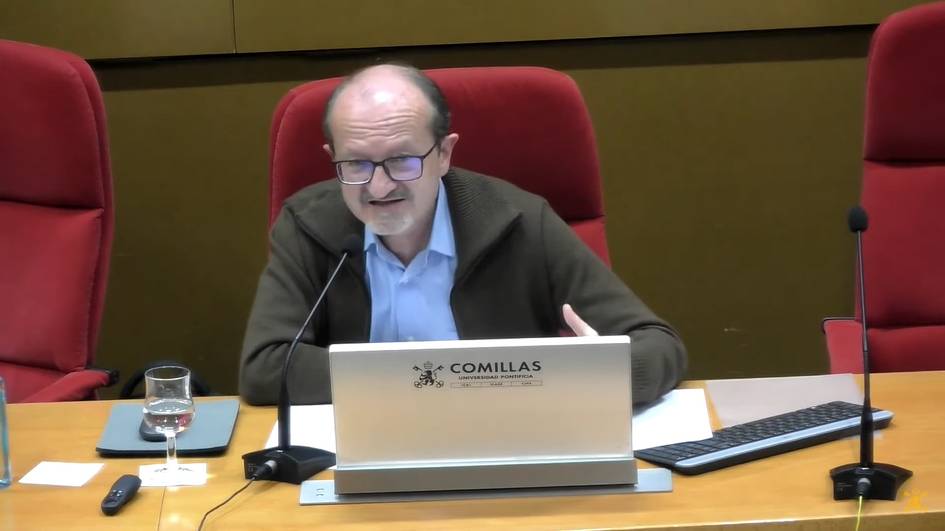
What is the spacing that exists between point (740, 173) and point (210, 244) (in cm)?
132

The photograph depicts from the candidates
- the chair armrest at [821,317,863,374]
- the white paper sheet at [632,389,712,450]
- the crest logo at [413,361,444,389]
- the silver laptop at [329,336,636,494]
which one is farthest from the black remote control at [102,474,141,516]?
the chair armrest at [821,317,863,374]

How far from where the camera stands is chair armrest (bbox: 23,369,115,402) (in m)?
1.91

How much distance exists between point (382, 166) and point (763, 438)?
27.5 inches

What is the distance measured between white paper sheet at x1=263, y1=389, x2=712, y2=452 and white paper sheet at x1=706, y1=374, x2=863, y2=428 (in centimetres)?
3

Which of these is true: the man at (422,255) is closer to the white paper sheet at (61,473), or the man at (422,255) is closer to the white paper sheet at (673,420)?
the white paper sheet at (673,420)

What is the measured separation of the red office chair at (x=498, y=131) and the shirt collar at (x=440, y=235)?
11cm

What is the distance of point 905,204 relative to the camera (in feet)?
7.13

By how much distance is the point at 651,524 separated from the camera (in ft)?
4.17

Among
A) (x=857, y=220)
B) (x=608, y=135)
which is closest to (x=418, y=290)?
(x=857, y=220)

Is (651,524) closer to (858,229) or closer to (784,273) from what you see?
(858,229)

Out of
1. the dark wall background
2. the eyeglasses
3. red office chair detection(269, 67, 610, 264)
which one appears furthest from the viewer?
the dark wall background

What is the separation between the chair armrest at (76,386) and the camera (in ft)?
6.26

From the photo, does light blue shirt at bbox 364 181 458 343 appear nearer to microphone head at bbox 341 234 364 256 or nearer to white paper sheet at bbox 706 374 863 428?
microphone head at bbox 341 234 364 256

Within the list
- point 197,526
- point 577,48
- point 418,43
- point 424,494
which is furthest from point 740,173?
point 197,526
